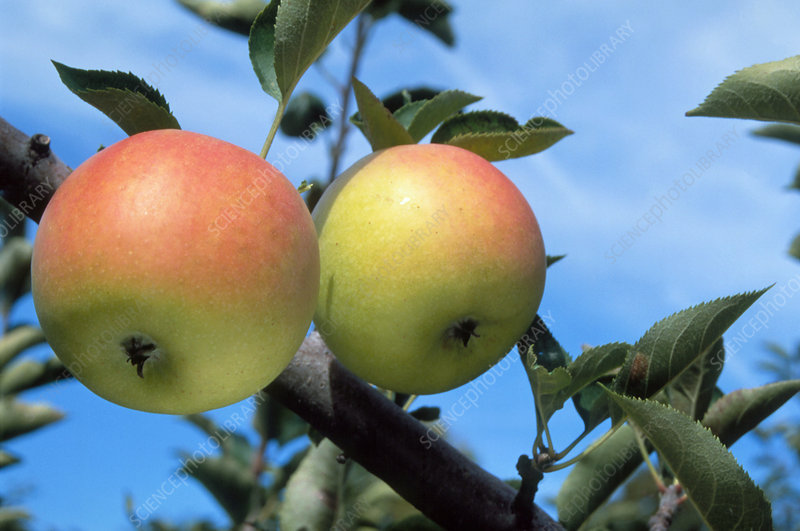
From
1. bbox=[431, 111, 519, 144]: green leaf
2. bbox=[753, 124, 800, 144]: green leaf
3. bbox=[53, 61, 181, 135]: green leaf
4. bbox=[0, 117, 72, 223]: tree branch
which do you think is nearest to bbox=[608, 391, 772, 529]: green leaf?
bbox=[431, 111, 519, 144]: green leaf

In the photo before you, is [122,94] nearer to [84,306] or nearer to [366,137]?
[84,306]

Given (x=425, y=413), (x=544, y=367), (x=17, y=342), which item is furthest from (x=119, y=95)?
(x=17, y=342)

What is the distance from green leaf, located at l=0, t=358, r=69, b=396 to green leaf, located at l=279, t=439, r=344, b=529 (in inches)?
67.7

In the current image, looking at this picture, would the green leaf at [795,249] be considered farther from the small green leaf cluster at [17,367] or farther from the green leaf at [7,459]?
the green leaf at [7,459]

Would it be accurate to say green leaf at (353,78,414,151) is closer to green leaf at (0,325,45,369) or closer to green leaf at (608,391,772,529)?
green leaf at (608,391,772,529)

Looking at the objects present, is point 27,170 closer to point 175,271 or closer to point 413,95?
point 175,271

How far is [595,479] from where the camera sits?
159 centimetres

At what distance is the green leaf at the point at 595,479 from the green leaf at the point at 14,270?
9.17 ft

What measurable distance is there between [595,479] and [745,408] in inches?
14.3

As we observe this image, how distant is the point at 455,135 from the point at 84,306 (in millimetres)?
785

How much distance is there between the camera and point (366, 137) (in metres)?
1.40

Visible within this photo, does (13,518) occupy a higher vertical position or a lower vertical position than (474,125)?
lower

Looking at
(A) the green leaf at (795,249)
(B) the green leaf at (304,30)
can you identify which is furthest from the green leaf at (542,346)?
(A) the green leaf at (795,249)

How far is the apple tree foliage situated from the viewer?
109cm
